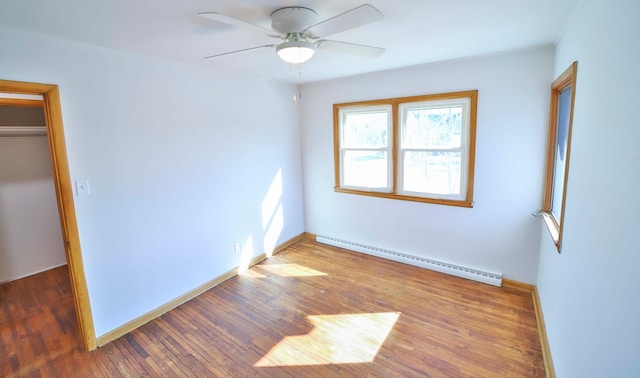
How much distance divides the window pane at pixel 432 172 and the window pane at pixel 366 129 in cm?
43

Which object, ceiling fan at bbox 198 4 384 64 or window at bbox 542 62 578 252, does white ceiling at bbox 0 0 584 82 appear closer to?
ceiling fan at bbox 198 4 384 64

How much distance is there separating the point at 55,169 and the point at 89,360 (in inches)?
58.7

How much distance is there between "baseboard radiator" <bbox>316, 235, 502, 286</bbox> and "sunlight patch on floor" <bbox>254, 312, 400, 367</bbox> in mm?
1052

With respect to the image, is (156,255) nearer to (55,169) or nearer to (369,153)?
(55,169)

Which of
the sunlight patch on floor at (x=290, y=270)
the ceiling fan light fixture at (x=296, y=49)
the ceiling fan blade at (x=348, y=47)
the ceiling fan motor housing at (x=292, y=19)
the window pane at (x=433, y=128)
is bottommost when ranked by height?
Answer: the sunlight patch on floor at (x=290, y=270)

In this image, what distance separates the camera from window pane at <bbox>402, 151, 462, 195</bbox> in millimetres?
3305

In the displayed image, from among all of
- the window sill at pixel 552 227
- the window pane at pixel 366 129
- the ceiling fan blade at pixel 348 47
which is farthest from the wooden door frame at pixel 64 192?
the window sill at pixel 552 227

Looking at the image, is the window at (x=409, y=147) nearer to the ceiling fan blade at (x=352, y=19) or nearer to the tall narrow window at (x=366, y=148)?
the tall narrow window at (x=366, y=148)

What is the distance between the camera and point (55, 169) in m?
2.13

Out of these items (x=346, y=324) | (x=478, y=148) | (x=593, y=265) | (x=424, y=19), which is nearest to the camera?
(x=593, y=265)

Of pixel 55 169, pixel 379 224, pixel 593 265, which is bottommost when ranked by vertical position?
pixel 379 224

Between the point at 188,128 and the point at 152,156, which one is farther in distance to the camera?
the point at 188,128

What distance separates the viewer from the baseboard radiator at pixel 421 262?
3.18 metres

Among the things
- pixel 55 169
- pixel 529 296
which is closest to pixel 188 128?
pixel 55 169
